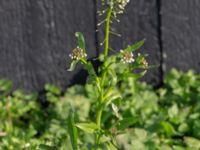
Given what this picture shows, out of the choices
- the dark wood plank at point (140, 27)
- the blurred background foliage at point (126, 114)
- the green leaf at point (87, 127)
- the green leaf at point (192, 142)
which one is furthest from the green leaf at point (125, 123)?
the dark wood plank at point (140, 27)

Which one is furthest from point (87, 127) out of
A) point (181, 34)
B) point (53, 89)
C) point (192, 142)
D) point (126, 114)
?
point (181, 34)

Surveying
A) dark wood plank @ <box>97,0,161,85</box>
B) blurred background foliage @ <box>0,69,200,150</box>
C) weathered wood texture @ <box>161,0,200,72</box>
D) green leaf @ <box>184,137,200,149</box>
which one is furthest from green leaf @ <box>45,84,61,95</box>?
green leaf @ <box>184,137,200,149</box>

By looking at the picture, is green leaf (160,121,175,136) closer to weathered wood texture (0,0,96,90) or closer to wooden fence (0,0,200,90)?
wooden fence (0,0,200,90)

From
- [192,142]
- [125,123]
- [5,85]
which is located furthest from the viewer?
[5,85]

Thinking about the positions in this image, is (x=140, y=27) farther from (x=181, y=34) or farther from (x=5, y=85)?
(x=5, y=85)

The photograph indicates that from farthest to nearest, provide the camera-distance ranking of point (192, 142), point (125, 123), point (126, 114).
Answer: point (126, 114) < point (192, 142) < point (125, 123)

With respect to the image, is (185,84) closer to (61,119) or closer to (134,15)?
(134,15)
